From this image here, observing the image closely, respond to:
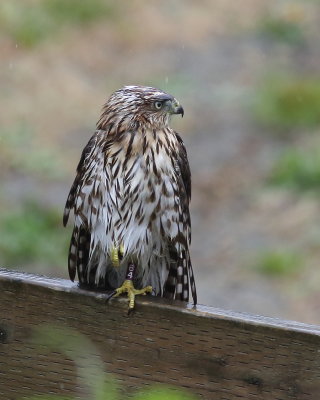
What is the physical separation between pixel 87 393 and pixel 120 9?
10.3 metres

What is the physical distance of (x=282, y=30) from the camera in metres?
12.0

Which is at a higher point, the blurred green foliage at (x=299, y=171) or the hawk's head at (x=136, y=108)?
the blurred green foliage at (x=299, y=171)

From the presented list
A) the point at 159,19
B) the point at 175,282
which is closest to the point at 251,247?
the point at 175,282

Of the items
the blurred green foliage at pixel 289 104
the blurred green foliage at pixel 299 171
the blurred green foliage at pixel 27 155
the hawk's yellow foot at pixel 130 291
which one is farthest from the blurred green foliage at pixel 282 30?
the hawk's yellow foot at pixel 130 291

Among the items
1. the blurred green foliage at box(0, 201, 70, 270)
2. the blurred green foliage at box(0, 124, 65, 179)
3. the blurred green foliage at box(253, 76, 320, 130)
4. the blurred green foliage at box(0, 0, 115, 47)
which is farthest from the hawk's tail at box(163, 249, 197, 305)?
the blurred green foliage at box(0, 0, 115, 47)

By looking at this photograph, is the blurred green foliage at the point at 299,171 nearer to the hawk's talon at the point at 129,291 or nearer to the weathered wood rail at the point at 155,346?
the hawk's talon at the point at 129,291

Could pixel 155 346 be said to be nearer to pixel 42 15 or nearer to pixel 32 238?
pixel 32 238

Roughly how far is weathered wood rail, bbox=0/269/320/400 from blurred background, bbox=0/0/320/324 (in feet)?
14.9

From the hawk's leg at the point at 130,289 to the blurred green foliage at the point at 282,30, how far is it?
806 cm

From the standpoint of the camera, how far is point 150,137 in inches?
159

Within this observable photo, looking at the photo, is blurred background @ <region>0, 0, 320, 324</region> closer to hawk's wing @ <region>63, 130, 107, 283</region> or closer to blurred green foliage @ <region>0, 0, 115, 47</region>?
blurred green foliage @ <region>0, 0, 115, 47</region>

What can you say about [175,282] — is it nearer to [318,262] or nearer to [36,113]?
[318,262]

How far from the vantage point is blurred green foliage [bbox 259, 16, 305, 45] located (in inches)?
465

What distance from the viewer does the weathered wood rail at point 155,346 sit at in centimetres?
244
